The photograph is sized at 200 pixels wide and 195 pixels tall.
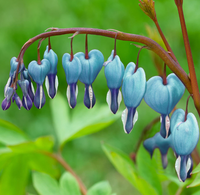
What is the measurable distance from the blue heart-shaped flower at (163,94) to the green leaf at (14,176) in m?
0.87

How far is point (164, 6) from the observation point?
296 cm

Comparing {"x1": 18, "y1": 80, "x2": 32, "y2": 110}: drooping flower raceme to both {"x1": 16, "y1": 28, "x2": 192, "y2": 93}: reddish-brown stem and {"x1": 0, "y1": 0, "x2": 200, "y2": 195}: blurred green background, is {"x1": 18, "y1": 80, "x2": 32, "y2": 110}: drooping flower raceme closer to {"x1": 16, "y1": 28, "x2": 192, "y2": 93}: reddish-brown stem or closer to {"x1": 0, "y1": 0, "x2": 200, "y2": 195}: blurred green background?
{"x1": 16, "y1": 28, "x2": 192, "y2": 93}: reddish-brown stem

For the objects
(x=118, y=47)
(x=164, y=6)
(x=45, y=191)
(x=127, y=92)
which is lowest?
(x=45, y=191)

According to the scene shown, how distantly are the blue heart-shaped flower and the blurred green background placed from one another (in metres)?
1.41

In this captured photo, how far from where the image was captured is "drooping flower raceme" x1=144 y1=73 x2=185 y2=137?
785mm

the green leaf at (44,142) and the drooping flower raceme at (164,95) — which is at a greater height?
the drooping flower raceme at (164,95)

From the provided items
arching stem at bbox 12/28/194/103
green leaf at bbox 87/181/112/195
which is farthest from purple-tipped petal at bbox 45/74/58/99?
green leaf at bbox 87/181/112/195

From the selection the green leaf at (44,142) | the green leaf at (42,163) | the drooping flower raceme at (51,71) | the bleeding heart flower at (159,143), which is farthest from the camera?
the green leaf at (42,163)

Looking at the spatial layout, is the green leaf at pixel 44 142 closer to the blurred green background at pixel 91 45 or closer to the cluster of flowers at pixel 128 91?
the cluster of flowers at pixel 128 91

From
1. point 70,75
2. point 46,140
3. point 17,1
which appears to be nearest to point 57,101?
point 46,140

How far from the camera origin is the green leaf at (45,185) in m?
1.20

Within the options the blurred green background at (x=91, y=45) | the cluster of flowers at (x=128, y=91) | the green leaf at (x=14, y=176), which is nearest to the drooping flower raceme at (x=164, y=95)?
the cluster of flowers at (x=128, y=91)

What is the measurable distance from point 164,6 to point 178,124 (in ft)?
7.95

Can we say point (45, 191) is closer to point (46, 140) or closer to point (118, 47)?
point (46, 140)
